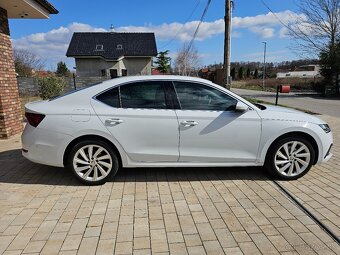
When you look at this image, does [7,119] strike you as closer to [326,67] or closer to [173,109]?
[173,109]

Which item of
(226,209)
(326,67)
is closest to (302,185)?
(226,209)

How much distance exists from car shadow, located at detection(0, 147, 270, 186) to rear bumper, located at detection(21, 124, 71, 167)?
0.41m

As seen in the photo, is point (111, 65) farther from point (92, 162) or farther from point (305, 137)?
point (305, 137)

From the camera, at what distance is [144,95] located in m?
4.00

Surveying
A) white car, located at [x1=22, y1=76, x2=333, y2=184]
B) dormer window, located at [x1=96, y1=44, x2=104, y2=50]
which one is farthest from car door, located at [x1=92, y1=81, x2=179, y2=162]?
dormer window, located at [x1=96, y1=44, x2=104, y2=50]

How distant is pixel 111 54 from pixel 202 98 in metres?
30.5

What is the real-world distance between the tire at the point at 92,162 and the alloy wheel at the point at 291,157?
2381 millimetres

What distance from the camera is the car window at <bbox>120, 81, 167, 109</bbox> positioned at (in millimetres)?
3963

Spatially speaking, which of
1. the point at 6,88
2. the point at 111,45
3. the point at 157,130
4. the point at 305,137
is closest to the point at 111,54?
the point at 111,45

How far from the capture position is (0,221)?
3102mm

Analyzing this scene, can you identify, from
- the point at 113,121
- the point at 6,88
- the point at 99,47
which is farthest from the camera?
the point at 99,47

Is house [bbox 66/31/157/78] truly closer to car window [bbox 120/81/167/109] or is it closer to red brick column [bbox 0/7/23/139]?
red brick column [bbox 0/7/23/139]

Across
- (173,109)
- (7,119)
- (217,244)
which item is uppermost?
(173,109)

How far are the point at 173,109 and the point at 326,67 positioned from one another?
25108 millimetres
